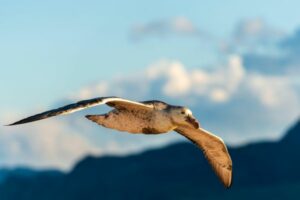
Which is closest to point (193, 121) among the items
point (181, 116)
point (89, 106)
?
point (181, 116)

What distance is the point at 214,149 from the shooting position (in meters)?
44.8

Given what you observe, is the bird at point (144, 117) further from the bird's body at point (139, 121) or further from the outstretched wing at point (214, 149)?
the outstretched wing at point (214, 149)

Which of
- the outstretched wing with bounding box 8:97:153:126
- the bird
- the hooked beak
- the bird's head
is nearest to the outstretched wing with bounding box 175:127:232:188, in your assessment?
the hooked beak

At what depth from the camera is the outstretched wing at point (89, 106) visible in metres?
34.3

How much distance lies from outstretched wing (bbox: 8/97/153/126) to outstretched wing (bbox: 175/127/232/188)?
5.11m

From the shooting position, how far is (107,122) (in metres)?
38.5

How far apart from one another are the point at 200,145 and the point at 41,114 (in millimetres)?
11800

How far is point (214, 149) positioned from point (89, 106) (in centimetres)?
1106

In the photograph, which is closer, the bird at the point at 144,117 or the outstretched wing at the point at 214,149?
the bird at the point at 144,117

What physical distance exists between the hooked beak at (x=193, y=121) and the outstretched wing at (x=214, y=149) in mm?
3237

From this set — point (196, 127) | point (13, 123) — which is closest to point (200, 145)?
point (196, 127)

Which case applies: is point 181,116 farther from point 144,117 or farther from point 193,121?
point 144,117

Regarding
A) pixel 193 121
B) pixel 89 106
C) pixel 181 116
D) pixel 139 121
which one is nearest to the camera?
pixel 89 106

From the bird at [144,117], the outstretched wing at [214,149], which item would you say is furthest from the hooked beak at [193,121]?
the outstretched wing at [214,149]
